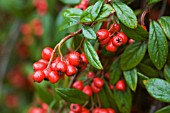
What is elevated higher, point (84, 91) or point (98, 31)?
point (98, 31)

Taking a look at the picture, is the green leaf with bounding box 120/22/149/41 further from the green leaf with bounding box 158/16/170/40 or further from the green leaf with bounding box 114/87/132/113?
the green leaf with bounding box 114/87/132/113

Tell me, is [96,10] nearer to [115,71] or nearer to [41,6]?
[115,71]

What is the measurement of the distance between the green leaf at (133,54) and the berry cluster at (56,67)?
167 millimetres

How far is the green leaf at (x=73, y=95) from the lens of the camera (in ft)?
4.19

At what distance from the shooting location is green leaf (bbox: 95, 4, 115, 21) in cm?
108

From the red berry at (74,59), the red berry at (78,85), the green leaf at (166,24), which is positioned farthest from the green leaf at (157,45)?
the red berry at (78,85)

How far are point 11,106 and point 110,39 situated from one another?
1883 mm

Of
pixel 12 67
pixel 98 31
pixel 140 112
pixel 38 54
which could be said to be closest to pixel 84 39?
pixel 98 31

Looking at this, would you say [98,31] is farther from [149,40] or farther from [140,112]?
[140,112]

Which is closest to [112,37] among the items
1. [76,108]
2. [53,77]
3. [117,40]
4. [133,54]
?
[117,40]

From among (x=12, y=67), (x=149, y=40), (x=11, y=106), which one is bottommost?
(x=11, y=106)

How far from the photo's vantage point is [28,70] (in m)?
2.57

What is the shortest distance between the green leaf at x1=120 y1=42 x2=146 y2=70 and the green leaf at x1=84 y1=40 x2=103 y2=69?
158 mm

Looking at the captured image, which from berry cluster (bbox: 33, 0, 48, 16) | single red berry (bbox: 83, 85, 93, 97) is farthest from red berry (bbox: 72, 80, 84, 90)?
berry cluster (bbox: 33, 0, 48, 16)
